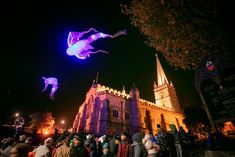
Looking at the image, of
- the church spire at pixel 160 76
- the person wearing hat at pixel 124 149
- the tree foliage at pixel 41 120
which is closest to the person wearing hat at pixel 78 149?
the person wearing hat at pixel 124 149

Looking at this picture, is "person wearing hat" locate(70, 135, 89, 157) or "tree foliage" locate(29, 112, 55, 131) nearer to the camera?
"person wearing hat" locate(70, 135, 89, 157)

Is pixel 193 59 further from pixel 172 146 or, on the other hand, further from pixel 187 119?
pixel 187 119

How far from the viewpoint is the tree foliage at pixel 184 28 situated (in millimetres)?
7491

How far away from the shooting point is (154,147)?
16.7 feet

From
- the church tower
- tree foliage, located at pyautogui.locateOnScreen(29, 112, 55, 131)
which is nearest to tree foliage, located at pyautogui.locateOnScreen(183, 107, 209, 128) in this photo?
the church tower

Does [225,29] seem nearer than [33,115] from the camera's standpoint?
Yes

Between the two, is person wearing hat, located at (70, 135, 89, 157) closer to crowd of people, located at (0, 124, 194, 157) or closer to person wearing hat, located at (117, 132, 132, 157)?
crowd of people, located at (0, 124, 194, 157)

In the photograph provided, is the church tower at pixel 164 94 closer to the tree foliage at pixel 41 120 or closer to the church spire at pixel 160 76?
the church spire at pixel 160 76

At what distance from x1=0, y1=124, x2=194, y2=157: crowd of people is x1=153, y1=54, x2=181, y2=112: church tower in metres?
54.2

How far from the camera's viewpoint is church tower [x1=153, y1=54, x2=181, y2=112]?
203 feet

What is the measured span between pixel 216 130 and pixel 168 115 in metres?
50.4

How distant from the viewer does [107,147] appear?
6008 mm

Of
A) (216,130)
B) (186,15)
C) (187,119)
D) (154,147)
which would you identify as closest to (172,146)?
(216,130)

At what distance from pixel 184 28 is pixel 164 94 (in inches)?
2377
